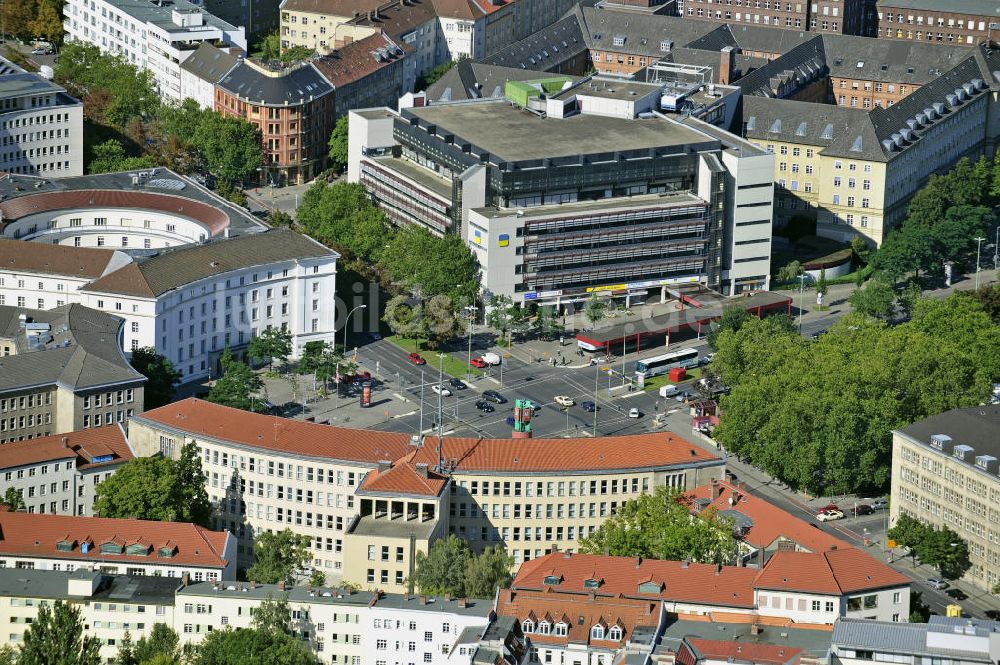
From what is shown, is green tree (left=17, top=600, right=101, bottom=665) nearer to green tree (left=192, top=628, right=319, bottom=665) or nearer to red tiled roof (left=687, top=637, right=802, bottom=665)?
green tree (left=192, top=628, right=319, bottom=665)

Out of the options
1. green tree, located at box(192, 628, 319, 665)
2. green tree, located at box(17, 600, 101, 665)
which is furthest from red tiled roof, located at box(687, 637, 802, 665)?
green tree, located at box(17, 600, 101, 665)

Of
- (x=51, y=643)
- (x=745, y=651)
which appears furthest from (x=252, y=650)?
(x=745, y=651)

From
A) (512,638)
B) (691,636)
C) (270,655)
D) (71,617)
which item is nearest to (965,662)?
(691,636)

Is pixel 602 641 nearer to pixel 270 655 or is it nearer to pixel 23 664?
pixel 270 655

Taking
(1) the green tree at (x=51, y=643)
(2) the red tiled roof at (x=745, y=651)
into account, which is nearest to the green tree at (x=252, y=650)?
(1) the green tree at (x=51, y=643)
